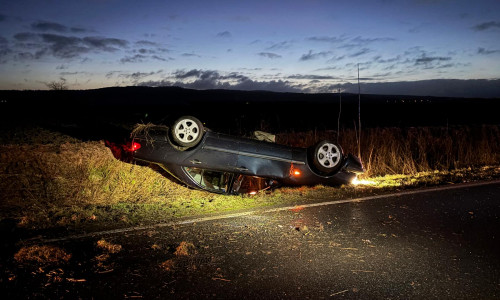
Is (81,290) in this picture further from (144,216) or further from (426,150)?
(426,150)

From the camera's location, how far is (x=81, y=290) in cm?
332

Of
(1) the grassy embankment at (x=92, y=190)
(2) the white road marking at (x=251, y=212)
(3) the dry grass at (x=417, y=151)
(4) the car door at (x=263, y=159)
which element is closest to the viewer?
(2) the white road marking at (x=251, y=212)

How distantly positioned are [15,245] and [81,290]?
1647 millimetres

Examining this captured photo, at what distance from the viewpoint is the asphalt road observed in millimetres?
3367

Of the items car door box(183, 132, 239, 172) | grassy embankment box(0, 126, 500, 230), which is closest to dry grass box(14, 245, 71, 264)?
grassy embankment box(0, 126, 500, 230)

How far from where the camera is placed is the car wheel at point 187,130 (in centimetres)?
639

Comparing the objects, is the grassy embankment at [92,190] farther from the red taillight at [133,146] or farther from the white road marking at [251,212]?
the red taillight at [133,146]

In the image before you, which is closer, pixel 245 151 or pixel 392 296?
pixel 392 296

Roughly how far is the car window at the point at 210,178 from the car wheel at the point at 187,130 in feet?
1.80

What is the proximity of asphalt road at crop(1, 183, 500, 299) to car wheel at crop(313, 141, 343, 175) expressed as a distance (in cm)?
153

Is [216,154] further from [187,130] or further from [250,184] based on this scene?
[250,184]

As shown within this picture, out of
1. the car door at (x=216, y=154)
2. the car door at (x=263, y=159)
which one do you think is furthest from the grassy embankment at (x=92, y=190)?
the car door at (x=216, y=154)

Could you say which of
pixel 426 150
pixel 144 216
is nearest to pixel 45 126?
pixel 144 216

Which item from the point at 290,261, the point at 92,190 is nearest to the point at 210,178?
the point at 92,190
